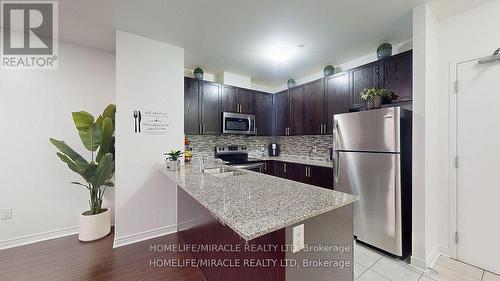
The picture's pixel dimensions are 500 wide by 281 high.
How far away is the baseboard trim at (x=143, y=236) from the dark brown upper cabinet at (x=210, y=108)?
158 cm

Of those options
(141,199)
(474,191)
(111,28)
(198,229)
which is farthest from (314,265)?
(111,28)

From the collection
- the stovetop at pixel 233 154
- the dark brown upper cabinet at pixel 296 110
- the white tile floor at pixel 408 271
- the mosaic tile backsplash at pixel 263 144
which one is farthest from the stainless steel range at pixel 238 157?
the white tile floor at pixel 408 271

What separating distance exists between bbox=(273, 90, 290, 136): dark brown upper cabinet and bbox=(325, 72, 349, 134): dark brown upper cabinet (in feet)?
3.16

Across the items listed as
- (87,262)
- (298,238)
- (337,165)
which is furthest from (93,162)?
(337,165)

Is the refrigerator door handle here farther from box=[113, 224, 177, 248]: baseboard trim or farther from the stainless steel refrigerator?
box=[113, 224, 177, 248]: baseboard trim

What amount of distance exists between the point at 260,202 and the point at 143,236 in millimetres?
2207

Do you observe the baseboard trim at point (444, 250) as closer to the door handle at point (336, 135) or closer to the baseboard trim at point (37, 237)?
the door handle at point (336, 135)

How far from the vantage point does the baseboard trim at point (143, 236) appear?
2.39 meters

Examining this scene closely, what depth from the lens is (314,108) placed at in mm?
3561

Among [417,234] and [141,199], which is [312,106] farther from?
[141,199]

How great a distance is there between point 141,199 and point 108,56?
2.22 meters

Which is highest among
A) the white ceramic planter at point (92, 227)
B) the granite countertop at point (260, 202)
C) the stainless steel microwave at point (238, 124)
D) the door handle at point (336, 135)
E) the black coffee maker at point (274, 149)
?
the stainless steel microwave at point (238, 124)

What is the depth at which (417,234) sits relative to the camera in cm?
199

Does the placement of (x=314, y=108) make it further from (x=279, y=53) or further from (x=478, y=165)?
(x=478, y=165)
